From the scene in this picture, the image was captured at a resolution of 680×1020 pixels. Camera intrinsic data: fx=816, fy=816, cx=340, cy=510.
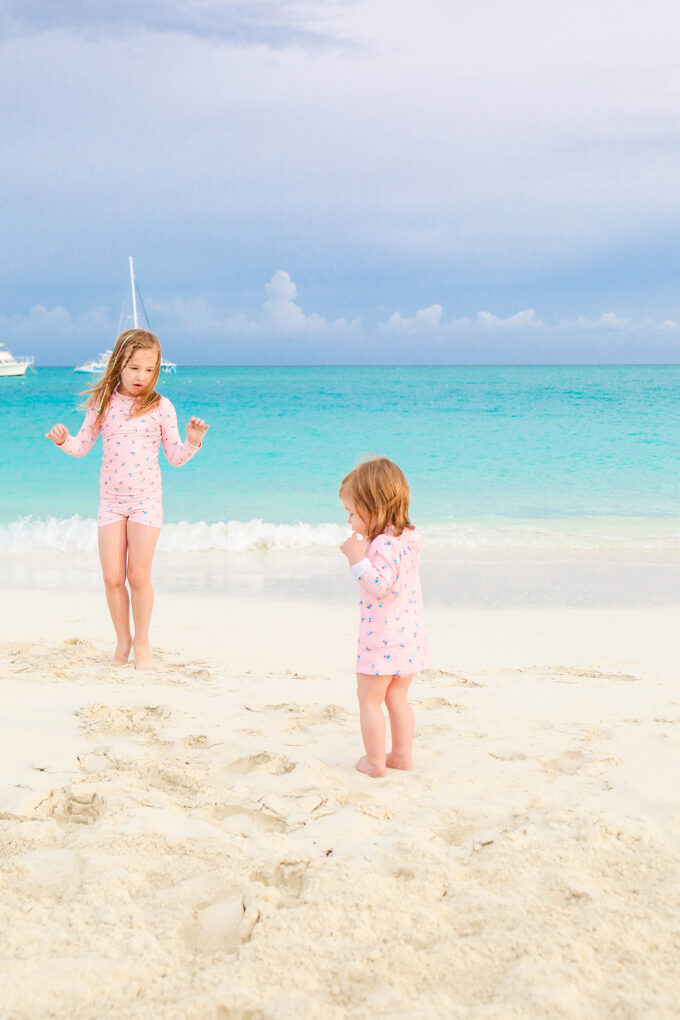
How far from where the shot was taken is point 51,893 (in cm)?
210

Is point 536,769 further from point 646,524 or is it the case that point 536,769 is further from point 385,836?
point 646,524

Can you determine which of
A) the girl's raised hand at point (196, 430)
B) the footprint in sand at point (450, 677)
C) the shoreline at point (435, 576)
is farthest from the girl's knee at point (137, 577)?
the shoreline at point (435, 576)

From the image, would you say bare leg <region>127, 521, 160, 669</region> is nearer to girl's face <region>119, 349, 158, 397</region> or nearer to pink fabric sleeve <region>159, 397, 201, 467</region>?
pink fabric sleeve <region>159, 397, 201, 467</region>

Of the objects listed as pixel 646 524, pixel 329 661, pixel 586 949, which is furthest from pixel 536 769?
pixel 646 524

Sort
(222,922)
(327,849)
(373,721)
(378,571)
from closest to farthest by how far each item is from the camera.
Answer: (222,922), (327,849), (378,571), (373,721)

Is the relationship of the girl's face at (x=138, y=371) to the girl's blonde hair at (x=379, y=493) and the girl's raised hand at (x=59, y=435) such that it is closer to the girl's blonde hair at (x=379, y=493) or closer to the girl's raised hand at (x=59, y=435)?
the girl's raised hand at (x=59, y=435)

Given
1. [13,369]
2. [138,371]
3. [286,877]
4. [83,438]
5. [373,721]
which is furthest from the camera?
[13,369]

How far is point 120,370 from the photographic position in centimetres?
439

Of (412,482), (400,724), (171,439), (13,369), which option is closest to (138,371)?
(171,439)

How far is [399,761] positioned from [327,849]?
29.4 inches

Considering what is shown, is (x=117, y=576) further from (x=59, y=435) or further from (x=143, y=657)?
(x=59, y=435)

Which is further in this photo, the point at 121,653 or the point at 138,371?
the point at 121,653

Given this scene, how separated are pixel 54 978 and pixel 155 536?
2893 mm

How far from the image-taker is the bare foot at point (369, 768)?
2961mm
